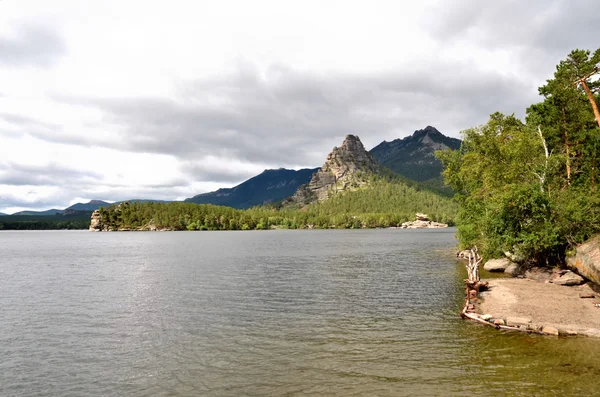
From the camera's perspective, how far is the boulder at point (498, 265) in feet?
193

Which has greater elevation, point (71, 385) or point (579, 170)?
point (579, 170)

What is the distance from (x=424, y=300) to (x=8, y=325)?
41.0 m

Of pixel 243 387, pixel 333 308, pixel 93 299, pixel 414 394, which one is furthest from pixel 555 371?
pixel 93 299

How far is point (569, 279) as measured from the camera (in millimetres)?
43281

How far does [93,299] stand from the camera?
44.2 meters

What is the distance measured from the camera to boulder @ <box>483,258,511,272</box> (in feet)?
193

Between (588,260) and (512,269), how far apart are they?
16496 mm

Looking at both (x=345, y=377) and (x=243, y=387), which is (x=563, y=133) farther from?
(x=243, y=387)

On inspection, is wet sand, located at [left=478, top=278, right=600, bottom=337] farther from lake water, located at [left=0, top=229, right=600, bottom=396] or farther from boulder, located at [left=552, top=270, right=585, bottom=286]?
lake water, located at [left=0, top=229, right=600, bottom=396]

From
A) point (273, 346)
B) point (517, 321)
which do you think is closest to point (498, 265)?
point (517, 321)

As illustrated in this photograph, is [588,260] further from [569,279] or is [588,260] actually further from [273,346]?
[273,346]

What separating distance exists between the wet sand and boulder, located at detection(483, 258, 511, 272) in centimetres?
1349

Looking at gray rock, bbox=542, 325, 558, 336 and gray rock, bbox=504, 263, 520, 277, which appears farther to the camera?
gray rock, bbox=504, 263, 520, 277

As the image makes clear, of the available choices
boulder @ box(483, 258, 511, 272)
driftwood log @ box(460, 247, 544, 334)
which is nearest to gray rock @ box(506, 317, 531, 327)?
driftwood log @ box(460, 247, 544, 334)
